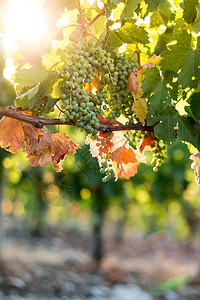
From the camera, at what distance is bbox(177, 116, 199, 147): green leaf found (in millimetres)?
1359

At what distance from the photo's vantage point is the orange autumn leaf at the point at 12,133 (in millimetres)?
1321

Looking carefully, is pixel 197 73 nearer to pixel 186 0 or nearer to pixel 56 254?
pixel 186 0

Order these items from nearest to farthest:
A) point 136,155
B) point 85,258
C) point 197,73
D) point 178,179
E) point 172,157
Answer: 1. point 197,73
2. point 136,155
3. point 172,157
4. point 178,179
5. point 85,258

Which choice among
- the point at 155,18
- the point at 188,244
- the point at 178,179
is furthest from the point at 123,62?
the point at 188,244

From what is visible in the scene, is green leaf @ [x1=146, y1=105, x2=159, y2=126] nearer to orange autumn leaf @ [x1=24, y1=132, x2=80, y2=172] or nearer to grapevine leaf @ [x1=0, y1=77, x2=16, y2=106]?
orange autumn leaf @ [x1=24, y1=132, x2=80, y2=172]

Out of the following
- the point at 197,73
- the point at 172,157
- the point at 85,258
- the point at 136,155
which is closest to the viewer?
the point at 197,73

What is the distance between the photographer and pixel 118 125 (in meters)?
1.37

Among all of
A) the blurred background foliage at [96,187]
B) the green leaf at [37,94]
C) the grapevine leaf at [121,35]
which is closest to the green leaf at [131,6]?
the grapevine leaf at [121,35]

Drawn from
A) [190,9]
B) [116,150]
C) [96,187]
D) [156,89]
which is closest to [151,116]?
[156,89]

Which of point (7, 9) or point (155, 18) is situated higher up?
point (155, 18)

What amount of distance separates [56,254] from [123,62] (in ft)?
50.7

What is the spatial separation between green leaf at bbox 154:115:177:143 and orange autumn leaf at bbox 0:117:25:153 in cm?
52

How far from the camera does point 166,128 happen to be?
1.35 meters

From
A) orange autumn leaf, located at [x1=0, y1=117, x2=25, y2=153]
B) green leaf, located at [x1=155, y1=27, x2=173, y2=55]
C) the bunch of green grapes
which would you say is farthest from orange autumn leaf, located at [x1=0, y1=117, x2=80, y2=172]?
green leaf, located at [x1=155, y1=27, x2=173, y2=55]
